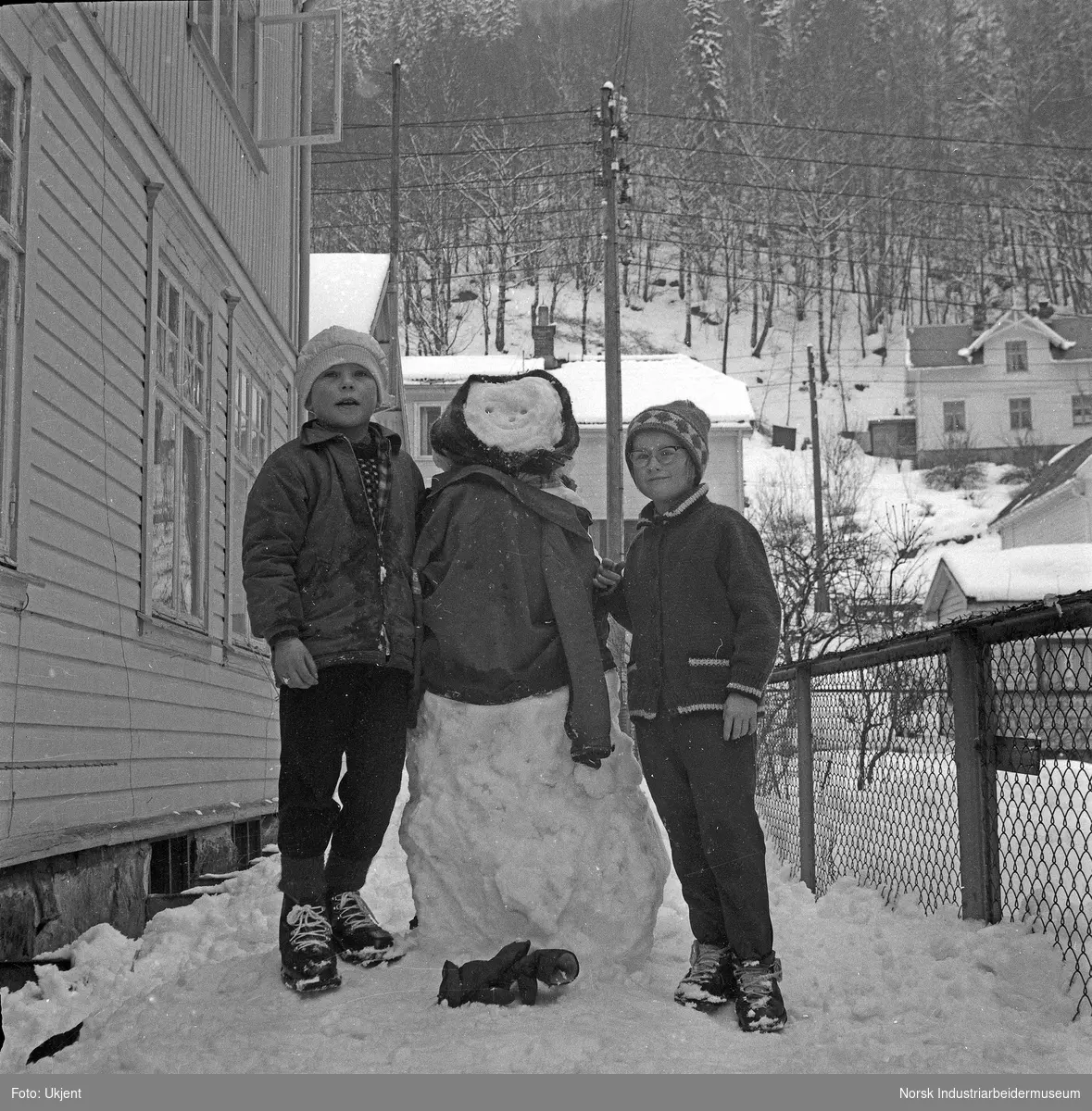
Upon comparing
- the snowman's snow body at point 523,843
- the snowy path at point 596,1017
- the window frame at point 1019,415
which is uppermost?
the window frame at point 1019,415

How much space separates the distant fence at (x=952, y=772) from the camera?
3.29 m

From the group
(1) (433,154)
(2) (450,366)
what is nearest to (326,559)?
(1) (433,154)

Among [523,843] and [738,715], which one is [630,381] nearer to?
[738,715]

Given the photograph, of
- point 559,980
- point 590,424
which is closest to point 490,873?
point 559,980

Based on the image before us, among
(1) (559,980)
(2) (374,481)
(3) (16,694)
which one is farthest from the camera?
(3) (16,694)

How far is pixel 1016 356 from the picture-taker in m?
39.5

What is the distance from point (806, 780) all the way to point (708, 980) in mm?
2262

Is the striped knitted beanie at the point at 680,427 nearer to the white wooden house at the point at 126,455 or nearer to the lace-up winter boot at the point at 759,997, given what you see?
the lace-up winter boot at the point at 759,997

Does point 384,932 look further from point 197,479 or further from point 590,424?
point 590,424

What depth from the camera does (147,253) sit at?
5707 mm

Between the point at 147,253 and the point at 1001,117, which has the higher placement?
the point at 1001,117

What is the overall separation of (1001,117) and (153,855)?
754cm

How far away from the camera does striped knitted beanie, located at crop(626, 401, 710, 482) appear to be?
346 cm

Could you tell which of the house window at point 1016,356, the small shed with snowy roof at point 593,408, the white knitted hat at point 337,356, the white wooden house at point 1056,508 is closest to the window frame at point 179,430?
the white knitted hat at point 337,356
